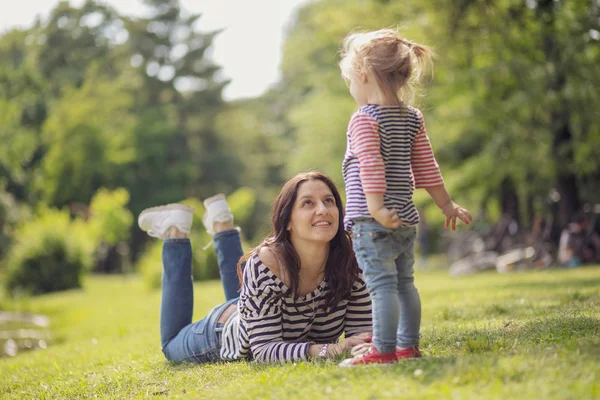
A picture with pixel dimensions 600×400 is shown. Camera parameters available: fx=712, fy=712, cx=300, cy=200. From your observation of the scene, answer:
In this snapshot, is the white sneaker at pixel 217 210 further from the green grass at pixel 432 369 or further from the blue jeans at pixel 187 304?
the green grass at pixel 432 369

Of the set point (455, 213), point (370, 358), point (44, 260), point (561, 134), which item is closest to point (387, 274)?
point (370, 358)

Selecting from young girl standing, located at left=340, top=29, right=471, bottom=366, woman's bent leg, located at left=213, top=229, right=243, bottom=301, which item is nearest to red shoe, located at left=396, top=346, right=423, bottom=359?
young girl standing, located at left=340, top=29, right=471, bottom=366

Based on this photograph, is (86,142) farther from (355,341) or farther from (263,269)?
(355,341)

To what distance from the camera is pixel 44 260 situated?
20969mm

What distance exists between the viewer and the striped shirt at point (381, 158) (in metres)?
3.38

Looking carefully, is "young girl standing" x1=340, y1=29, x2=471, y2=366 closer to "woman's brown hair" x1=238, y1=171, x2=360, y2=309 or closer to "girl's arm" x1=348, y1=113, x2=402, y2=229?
"girl's arm" x1=348, y1=113, x2=402, y2=229

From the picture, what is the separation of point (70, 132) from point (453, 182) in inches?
1086

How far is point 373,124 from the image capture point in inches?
135

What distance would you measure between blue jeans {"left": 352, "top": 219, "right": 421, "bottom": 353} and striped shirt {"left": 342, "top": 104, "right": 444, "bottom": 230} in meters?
0.09

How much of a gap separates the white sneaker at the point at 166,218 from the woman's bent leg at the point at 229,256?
0.96 feet

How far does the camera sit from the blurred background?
15.4 m

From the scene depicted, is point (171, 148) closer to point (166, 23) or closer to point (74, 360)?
point (166, 23)

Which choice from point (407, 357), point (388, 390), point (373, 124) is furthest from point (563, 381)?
point (373, 124)

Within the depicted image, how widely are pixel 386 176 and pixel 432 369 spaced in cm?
95
